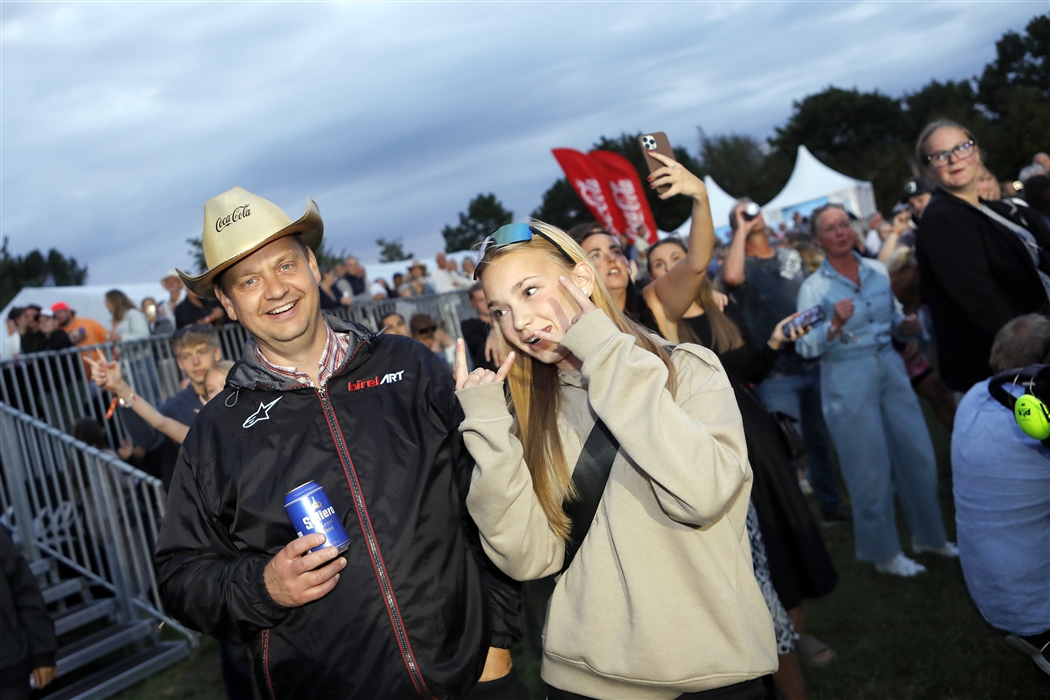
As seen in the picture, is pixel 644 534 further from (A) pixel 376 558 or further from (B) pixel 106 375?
(B) pixel 106 375

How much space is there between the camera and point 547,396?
2.47 m

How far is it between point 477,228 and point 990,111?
152ft

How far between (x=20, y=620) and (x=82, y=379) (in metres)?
4.85

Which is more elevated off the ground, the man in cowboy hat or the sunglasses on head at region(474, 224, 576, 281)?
the sunglasses on head at region(474, 224, 576, 281)

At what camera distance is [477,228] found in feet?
270

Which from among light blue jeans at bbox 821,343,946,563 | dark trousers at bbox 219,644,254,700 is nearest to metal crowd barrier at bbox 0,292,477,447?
dark trousers at bbox 219,644,254,700

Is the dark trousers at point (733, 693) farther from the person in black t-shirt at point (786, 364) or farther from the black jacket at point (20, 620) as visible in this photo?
the person in black t-shirt at point (786, 364)

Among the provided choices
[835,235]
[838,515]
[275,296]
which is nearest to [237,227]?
[275,296]

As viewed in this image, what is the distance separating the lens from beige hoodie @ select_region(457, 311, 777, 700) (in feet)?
6.49

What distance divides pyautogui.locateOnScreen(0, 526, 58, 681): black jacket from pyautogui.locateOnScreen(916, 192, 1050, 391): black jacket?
5.21 metres

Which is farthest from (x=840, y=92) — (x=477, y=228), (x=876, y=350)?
(x=876, y=350)

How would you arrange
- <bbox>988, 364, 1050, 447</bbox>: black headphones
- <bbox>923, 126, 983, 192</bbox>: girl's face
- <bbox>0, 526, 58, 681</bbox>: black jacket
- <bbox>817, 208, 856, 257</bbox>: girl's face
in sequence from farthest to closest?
<bbox>817, 208, 856, 257</bbox>: girl's face, <bbox>923, 126, 983, 192</bbox>: girl's face, <bbox>0, 526, 58, 681</bbox>: black jacket, <bbox>988, 364, 1050, 447</bbox>: black headphones

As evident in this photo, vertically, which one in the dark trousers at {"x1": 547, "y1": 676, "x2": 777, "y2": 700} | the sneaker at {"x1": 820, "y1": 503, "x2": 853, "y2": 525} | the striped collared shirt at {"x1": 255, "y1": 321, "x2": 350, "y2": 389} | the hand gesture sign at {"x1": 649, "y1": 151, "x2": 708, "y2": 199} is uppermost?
the hand gesture sign at {"x1": 649, "y1": 151, "x2": 708, "y2": 199}

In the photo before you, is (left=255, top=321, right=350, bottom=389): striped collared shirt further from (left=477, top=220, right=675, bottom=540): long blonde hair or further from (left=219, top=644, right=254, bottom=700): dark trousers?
(left=219, top=644, right=254, bottom=700): dark trousers
